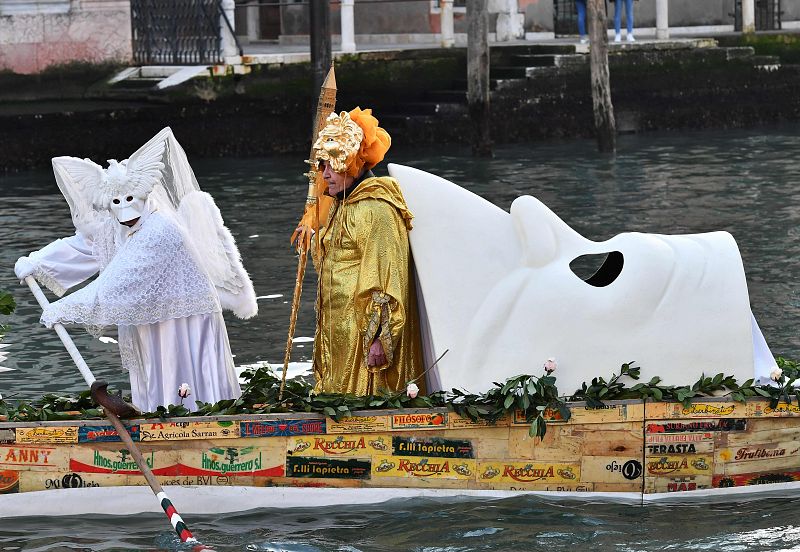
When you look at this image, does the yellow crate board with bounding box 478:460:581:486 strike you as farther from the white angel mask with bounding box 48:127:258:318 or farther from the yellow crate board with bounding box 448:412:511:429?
the white angel mask with bounding box 48:127:258:318

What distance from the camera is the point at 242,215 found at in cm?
1741

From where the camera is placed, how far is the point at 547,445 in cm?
683

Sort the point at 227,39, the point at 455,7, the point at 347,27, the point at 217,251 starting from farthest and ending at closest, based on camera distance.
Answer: the point at 455,7 → the point at 347,27 → the point at 227,39 → the point at 217,251

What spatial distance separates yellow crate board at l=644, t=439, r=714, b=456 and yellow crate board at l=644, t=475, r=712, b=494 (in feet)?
0.45

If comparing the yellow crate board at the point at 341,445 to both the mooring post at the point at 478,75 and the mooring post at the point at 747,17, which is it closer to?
the mooring post at the point at 478,75

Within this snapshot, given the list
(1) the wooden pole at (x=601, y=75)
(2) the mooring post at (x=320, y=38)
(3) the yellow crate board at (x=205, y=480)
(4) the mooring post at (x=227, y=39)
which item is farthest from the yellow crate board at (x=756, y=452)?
(4) the mooring post at (x=227, y=39)

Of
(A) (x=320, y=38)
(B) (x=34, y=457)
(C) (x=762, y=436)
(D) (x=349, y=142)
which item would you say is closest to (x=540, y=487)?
(C) (x=762, y=436)

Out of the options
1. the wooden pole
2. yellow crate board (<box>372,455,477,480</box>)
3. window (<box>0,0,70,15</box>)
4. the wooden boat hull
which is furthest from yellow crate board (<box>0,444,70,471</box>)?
window (<box>0,0,70,15</box>)

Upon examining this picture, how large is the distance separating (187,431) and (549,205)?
37.3 feet

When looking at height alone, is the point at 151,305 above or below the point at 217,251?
below

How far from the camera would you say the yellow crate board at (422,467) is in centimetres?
684

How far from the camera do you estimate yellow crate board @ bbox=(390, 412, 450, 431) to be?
6.78 metres

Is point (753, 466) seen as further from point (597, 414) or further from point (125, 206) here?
point (125, 206)

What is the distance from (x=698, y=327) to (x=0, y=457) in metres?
3.18
